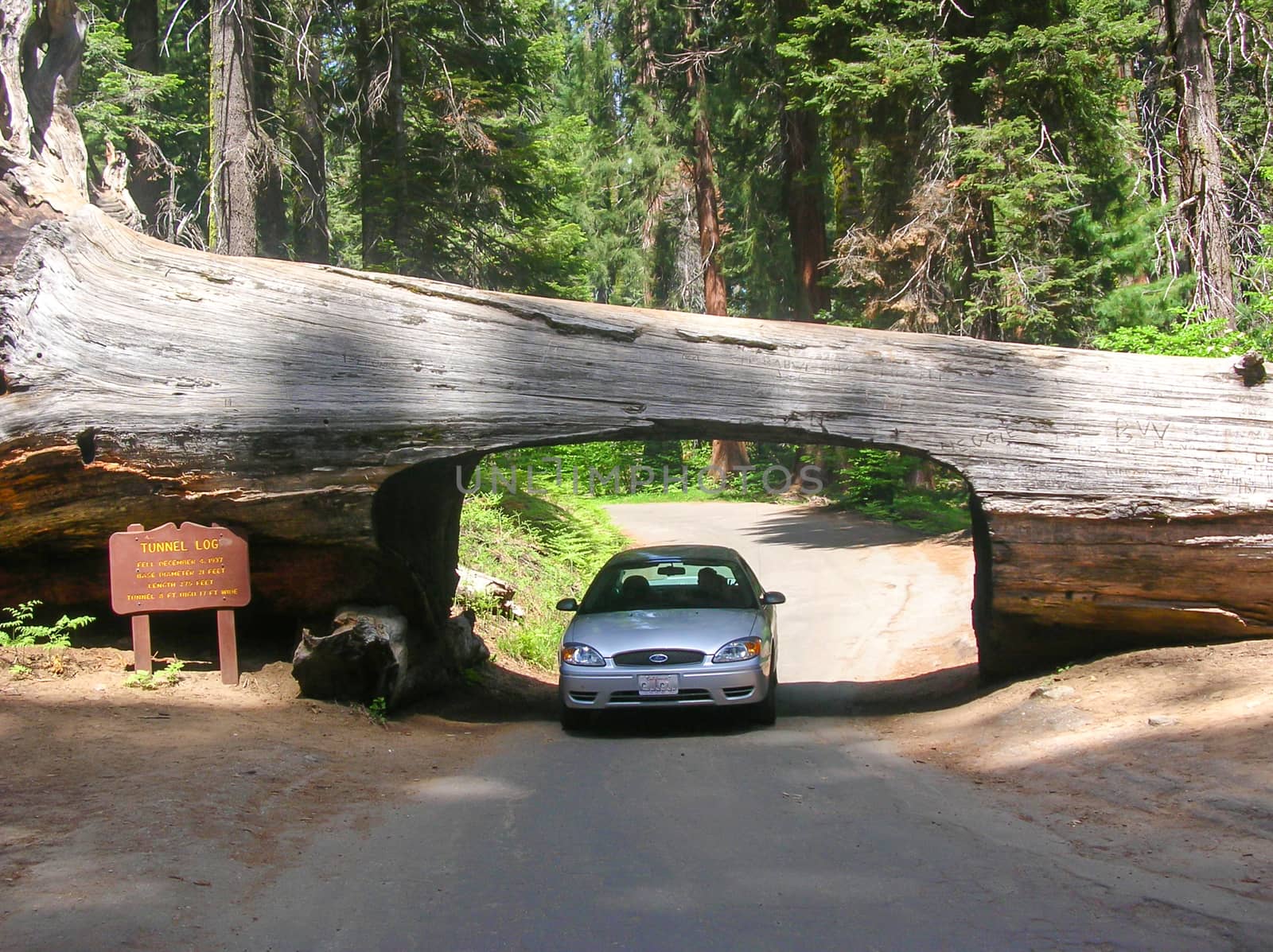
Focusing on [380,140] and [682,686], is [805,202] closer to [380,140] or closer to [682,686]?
[380,140]

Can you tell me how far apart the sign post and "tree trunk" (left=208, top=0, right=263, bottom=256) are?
8833 millimetres

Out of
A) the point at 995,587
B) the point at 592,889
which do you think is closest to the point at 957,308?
the point at 995,587

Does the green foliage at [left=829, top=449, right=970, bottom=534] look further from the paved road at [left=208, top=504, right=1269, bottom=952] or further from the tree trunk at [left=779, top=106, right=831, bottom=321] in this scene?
the paved road at [left=208, top=504, right=1269, bottom=952]

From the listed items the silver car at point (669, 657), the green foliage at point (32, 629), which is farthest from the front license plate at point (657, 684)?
the green foliage at point (32, 629)

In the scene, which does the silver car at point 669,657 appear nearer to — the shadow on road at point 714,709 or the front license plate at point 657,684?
the front license plate at point 657,684

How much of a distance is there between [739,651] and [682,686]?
1.90 ft

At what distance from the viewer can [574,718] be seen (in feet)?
32.0

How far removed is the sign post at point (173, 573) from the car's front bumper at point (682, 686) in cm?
302

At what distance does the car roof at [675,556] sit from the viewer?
37.1 ft

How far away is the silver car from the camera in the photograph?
367 inches

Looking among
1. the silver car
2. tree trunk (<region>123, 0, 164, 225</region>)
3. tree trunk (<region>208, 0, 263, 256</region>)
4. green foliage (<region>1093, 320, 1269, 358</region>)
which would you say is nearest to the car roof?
the silver car

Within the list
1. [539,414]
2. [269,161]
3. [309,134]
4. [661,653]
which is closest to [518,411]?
[539,414]

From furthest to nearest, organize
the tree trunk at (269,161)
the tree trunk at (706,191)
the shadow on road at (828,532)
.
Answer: the tree trunk at (706,191) < the shadow on road at (828,532) < the tree trunk at (269,161)

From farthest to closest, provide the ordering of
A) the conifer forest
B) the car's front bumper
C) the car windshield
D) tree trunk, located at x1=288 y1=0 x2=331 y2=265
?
tree trunk, located at x1=288 y1=0 x2=331 y2=265 < the conifer forest < the car windshield < the car's front bumper
